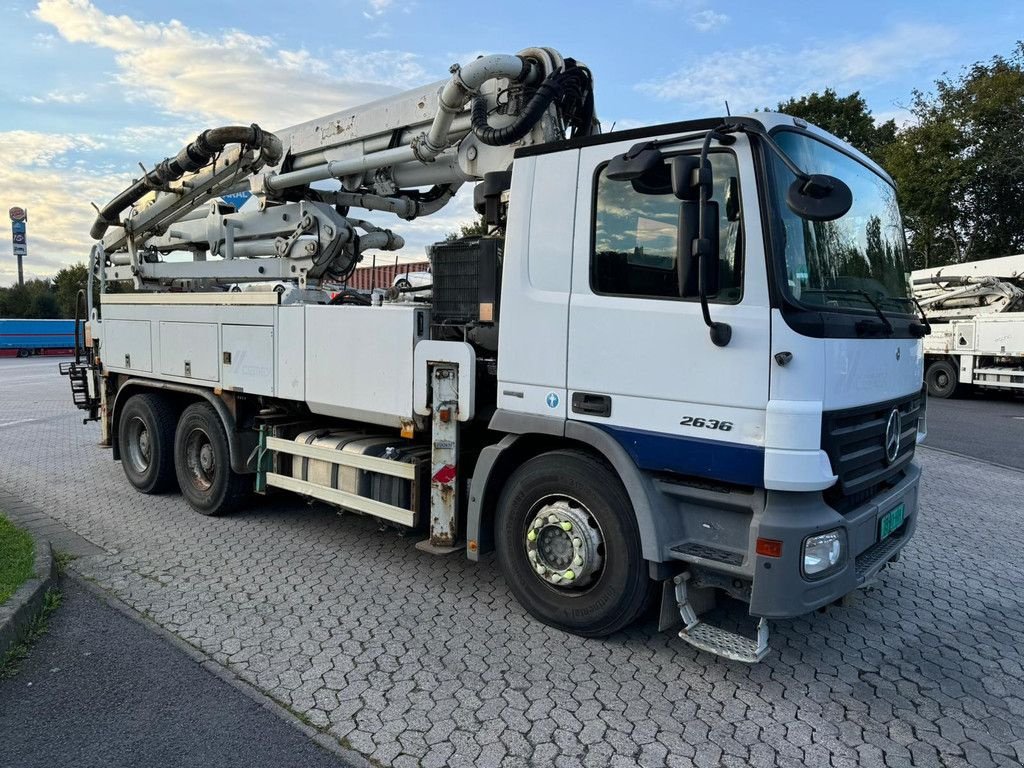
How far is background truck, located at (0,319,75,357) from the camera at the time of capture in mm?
31839

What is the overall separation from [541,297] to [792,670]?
231 cm

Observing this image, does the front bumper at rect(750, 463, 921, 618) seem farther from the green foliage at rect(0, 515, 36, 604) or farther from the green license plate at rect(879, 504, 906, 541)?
the green foliage at rect(0, 515, 36, 604)

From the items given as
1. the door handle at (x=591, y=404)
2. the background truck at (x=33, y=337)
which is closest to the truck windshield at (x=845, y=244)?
the door handle at (x=591, y=404)

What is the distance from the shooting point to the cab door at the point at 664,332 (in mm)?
3320

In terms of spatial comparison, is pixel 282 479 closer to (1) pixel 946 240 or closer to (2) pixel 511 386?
(2) pixel 511 386

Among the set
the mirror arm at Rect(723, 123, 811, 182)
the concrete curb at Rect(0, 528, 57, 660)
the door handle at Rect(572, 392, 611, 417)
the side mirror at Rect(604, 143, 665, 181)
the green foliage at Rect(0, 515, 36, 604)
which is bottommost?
the concrete curb at Rect(0, 528, 57, 660)

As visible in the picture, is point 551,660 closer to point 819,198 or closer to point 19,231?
point 819,198

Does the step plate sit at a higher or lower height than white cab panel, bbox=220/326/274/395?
lower

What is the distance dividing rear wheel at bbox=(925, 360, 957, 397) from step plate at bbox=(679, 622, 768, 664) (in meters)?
16.5

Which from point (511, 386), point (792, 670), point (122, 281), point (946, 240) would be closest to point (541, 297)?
point (511, 386)

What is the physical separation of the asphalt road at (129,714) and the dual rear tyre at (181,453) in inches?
91.2

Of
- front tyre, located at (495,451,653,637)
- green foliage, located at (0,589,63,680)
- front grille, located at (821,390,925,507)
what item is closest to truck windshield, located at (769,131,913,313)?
front grille, located at (821,390,925,507)

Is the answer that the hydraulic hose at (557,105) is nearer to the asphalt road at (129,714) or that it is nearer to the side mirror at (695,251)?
the side mirror at (695,251)

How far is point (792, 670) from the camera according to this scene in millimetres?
3717
